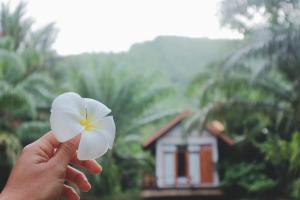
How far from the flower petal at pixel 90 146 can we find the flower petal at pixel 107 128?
0.02m

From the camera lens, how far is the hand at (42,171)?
0.64 m

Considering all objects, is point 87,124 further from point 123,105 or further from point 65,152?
point 123,105

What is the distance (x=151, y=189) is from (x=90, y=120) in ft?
33.1

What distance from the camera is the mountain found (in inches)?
499

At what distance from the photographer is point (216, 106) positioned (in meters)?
8.58

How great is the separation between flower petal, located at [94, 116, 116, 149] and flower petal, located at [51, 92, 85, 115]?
34 millimetres

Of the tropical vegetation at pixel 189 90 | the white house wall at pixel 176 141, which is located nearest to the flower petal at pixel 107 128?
the tropical vegetation at pixel 189 90

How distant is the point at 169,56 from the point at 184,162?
3733 millimetres

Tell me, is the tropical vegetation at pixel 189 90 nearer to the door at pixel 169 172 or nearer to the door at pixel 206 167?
the door at pixel 206 167

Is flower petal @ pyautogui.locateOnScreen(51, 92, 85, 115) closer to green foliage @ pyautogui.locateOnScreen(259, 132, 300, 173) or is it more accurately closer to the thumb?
the thumb

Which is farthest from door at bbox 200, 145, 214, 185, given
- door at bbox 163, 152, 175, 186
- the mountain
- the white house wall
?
the mountain

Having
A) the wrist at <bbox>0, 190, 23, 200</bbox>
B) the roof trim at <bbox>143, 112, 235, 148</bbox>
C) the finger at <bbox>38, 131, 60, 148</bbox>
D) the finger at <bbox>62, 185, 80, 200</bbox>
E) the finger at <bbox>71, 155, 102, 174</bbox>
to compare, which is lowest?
the roof trim at <bbox>143, 112, 235, 148</bbox>

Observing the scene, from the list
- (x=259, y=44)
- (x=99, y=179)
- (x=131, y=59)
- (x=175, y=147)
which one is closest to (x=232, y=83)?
(x=259, y=44)

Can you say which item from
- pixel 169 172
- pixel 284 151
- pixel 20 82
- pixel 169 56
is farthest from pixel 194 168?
pixel 20 82
